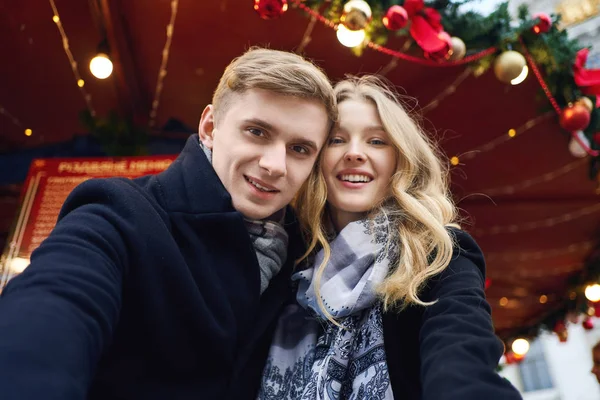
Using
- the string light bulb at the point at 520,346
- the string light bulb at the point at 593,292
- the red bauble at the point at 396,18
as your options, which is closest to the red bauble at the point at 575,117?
the red bauble at the point at 396,18

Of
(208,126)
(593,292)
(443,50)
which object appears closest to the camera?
(208,126)

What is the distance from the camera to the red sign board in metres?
2.55

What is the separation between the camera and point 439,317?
1095 millimetres

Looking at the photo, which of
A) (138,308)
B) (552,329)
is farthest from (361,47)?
(552,329)

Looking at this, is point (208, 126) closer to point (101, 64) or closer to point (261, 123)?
point (261, 123)

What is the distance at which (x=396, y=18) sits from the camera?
2.25 metres

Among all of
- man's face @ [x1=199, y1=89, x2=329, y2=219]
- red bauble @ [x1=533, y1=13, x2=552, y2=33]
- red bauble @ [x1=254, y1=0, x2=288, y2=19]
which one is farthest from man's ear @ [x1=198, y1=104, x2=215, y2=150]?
red bauble @ [x1=533, y1=13, x2=552, y2=33]

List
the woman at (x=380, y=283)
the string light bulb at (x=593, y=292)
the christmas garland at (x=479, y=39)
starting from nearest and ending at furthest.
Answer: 1. the woman at (x=380, y=283)
2. the christmas garland at (x=479, y=39)
3. the string light bulb at (x=593, y=292)

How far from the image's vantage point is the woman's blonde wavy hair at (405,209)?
4.15 ft

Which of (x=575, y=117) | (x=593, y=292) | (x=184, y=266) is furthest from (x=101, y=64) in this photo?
(x=593, y=292)

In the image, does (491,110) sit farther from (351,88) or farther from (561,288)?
(561,288)

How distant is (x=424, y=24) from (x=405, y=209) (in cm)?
129

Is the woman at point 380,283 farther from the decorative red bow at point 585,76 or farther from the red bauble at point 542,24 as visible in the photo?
the decorative red bow at point 585,76

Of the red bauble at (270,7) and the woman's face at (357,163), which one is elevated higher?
the red bauble at (270,7)
